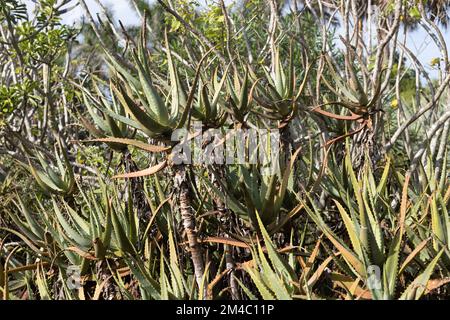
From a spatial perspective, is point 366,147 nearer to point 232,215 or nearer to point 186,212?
point 232,215

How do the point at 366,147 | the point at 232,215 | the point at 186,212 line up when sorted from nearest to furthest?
1. the point at 186,212
2. the point at 232,215
3. the point at 366,147

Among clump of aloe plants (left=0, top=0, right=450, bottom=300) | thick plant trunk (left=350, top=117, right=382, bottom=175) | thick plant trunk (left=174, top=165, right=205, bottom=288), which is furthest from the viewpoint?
thick plant trunk (left=350, top=117, right=382, bottom=175)

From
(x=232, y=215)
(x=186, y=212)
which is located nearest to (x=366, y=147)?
(x=232, y=215)

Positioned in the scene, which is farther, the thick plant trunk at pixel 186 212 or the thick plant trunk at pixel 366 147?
the thick plant trunk at pixel 366 147

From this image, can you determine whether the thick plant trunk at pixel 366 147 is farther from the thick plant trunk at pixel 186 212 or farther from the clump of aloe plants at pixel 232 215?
the thick plant trunk at pixel 186 212

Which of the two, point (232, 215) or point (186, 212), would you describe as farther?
point (232, 215)

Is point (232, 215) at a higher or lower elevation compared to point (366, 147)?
lower

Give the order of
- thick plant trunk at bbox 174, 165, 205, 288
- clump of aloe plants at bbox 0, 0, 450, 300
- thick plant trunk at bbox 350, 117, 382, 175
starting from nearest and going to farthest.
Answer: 1. clump of aloe plants at bbox 0, 0, 450, 300
2. thick plant trunk at bbox 174, 165, 205, 288
3. thick plant trunk at bbox 350, 117, 382, 175

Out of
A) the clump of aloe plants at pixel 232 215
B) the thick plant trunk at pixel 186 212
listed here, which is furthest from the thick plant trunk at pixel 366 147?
the thick plant trunk at pixel 186 212

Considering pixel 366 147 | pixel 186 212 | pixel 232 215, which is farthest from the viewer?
pixel 366 147

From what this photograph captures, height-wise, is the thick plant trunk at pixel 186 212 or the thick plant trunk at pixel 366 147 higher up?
the thick plant trunk at pixel 366 147

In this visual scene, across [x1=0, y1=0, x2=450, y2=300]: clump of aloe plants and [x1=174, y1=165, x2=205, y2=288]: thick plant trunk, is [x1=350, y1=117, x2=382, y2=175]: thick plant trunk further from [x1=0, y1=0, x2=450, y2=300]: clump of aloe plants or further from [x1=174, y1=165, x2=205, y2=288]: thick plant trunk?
[x1=174, y1=165, x2=205, y2=288]: thick plant trunk

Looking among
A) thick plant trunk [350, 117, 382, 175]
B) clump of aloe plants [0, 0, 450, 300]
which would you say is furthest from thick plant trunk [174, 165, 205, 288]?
thick plant trunk [350, 117, 382, 175]

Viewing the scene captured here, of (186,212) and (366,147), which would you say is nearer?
(186,212)
